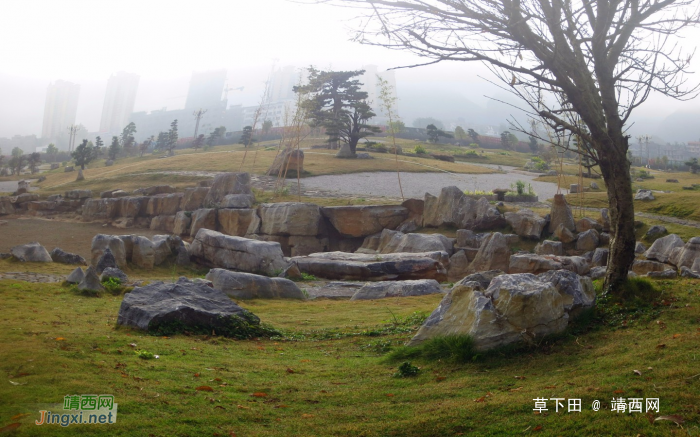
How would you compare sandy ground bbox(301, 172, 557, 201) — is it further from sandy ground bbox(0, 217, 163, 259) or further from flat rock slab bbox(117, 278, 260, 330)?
flat rock slab bbox(117, 278, 260, 330)

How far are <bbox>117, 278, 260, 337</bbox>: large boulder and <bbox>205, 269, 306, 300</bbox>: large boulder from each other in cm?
377

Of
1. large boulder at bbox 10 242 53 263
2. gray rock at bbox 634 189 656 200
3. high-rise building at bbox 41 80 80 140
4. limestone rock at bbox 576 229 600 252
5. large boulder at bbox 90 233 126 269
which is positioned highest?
high-rise building at bbox 41 80 80 140

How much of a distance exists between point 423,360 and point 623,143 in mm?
3823

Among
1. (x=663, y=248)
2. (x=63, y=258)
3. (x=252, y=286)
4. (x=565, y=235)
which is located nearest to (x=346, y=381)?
(x=252, y=286)

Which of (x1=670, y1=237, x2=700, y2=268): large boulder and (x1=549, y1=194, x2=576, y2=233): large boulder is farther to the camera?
(x1=549, y1=194, x2=576, y2=233): large boulder

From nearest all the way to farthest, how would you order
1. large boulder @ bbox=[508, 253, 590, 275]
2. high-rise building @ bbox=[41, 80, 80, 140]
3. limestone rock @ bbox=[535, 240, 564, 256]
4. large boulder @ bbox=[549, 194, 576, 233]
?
large boulder @ bbox=[508, 253, 590, 275], limestone rock @ bbox=[535, 240, 564, 256], large boulder @ bbox=[549, 194, 576, 233], high-rise building @ bbox=[41, 80, 80, 140]

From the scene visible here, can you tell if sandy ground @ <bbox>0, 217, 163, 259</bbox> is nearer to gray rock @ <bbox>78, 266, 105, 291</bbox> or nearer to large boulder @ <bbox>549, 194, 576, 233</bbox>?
gray rock @ <bbox>78, 266, 105, 291</bbox>

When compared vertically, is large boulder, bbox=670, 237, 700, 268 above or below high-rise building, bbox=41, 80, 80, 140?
below

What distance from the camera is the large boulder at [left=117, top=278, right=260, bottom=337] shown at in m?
7.37

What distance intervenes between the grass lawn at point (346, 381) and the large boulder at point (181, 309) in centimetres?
27

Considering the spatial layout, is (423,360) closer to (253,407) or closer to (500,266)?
(253,407)

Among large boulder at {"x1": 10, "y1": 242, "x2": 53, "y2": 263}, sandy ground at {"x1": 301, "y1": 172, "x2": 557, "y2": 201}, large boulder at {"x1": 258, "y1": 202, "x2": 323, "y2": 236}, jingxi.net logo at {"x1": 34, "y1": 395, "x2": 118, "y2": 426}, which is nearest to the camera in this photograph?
jingxi.net logo at {"x1": 34, "y1": 395, "x2": 118, "y2": 426}

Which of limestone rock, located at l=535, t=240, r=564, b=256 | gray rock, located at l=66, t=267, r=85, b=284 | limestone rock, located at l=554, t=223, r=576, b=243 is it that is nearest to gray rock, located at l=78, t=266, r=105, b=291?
gray rock, located at l=66, t=267, r=85, b=284

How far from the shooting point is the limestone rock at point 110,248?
53.2ft
